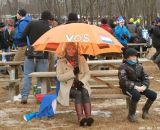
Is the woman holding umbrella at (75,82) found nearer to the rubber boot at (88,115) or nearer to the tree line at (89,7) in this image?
the rubber boot at (88,115)

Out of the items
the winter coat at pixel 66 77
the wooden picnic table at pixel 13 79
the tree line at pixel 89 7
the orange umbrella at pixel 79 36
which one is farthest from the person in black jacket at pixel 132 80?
the tree line at pixel 89 7

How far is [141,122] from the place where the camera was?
7.36 m

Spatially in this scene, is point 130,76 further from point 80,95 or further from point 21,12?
point 21,12

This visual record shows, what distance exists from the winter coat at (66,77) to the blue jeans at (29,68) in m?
1.58

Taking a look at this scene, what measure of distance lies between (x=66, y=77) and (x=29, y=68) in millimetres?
1813

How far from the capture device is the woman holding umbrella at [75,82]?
7.12 m

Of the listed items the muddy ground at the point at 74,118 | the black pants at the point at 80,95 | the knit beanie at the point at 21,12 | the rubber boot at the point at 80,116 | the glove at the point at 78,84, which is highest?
the knit beanie at the point at 21,12

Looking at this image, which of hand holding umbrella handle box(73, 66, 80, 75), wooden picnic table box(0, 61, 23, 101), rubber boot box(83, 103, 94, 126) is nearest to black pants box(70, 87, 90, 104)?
rubber boot box(83, 103, 94, 126)

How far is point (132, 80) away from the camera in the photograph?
7.39m

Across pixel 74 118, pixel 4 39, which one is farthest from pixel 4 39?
pixel 74 118

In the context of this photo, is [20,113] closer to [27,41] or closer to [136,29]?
[27,41]

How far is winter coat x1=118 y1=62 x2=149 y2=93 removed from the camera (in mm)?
7266

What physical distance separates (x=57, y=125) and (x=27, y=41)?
2.35 meters

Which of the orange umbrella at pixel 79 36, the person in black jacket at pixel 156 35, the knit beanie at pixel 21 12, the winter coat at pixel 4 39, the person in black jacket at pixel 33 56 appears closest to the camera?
the orange umbrella at pixel 79 36
